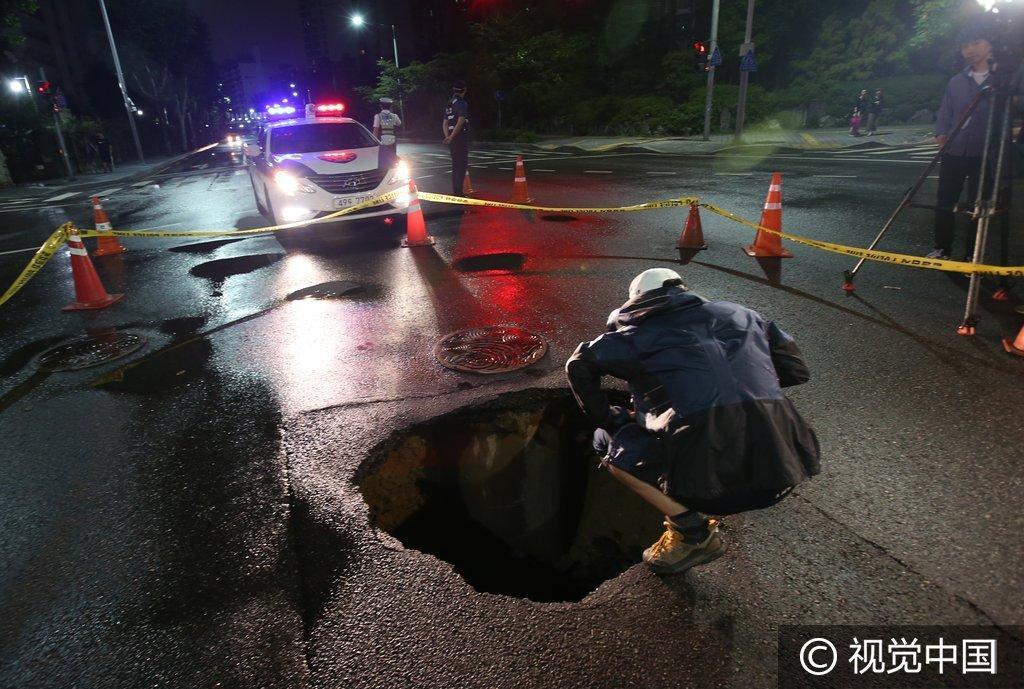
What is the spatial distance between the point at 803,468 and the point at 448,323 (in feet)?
12.4

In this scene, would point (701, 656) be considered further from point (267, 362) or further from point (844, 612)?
point (267, 362)

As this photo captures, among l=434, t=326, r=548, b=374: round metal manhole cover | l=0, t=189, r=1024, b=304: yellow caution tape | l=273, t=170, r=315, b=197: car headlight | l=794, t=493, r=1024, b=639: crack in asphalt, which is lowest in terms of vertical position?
l=794, t=493, r=1024, b=639: crack in asphalt

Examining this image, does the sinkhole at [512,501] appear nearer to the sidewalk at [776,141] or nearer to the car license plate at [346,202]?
the car license plate at [346,202]

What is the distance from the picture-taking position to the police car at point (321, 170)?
8.90 m

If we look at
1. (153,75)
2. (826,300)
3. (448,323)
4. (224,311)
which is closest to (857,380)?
(826,300)

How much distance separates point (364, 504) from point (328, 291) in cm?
421

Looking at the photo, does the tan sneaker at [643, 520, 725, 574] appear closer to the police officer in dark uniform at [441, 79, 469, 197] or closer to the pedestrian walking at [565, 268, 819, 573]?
the pedestrian walking at [565, 268, 819, 573]

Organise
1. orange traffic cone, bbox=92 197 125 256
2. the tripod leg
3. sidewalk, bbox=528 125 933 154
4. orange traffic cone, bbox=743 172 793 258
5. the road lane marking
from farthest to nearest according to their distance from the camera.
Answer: sidewalk, bbox=528 125 933 154 → the road lane marking → orange traffic cone, bbox=92 197 125 256 → orange traffic cone, bbox=743 172 793 258 → the tripod leg

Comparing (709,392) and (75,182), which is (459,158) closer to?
(709,392)

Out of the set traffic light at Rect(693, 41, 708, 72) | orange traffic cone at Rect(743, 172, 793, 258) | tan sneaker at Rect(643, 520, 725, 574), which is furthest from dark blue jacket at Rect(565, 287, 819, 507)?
traffic light at Rect(693, 41, 708, 72)

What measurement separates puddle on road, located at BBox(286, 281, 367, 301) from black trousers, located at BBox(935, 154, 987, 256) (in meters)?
6.09

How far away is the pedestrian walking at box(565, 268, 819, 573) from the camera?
2.19 m

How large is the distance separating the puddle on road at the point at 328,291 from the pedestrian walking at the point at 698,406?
4746 mm

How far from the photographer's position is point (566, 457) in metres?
3.55
